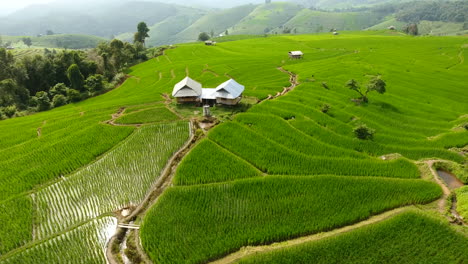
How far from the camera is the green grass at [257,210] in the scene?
62.1 ft

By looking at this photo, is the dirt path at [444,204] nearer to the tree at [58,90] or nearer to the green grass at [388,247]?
Answer: the green grass at [388,247]

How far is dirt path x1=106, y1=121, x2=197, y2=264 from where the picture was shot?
61.4ft

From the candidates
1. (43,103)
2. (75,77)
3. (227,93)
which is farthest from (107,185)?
(75,77)

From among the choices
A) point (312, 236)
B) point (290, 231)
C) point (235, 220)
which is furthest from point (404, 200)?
point (235, 220)

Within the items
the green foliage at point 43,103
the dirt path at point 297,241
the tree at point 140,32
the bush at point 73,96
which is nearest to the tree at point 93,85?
the bush at point 73,96

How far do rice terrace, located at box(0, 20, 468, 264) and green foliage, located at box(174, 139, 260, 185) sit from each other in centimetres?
15

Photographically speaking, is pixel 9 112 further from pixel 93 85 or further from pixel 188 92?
pixel 188 92

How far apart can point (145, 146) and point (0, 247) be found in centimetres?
1620

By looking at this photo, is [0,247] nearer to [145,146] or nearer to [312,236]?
[145,146]

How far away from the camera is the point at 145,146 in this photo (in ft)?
105

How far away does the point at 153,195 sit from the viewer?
23844 mm

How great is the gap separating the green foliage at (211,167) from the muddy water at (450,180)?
2066 centimetres

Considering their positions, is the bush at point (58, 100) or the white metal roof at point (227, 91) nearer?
the white metal roof at point (227, 91)

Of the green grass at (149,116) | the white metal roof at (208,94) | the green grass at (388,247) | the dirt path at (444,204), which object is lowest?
the green grass at (388,247)
